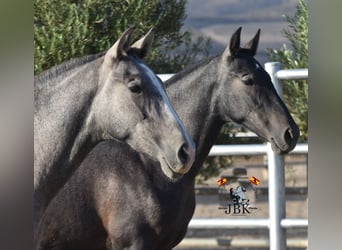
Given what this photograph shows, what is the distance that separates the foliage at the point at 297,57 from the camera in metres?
4.05

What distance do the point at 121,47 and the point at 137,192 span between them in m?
0.86

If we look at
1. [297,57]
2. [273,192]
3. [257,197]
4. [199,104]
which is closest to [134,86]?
[199,104]

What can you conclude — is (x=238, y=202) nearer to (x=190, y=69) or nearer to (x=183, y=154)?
(x=190, y=69)

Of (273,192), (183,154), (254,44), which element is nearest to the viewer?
(183,154)

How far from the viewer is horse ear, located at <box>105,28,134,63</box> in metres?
3.47

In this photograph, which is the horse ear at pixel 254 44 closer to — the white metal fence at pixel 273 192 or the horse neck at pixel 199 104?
the horse neck at pixel 199 104

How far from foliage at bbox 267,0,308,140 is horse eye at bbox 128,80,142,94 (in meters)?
0.86

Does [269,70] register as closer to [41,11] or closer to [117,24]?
[117,24]

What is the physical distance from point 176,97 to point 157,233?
2.22ft

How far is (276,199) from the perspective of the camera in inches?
190

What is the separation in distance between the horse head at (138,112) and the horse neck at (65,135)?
0.18 ft
